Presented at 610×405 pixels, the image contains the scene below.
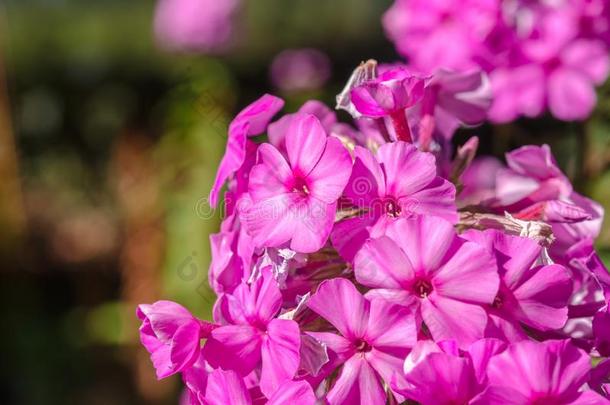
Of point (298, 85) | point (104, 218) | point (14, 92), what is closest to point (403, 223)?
point (298, 85)

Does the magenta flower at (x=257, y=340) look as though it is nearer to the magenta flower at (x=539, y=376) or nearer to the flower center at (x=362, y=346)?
the flower center at (x=362, y=346)

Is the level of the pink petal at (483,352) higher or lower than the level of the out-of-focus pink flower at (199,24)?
higher

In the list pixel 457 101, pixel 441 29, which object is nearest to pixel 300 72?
pixel 441 29

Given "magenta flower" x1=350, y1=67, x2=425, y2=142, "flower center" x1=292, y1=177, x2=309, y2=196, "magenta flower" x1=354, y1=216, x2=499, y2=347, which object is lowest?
"magenta flower" x1=354, y1=216, x2=499, y2=347

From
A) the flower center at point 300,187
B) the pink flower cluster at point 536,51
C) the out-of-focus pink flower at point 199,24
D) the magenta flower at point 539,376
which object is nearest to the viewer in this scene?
the magenta flower at point 539,376

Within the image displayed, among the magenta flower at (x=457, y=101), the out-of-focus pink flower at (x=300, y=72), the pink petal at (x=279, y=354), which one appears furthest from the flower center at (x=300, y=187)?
the out-of-focus pink flower at (x=300, y=72)

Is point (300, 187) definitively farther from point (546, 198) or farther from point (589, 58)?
point (589, 58)

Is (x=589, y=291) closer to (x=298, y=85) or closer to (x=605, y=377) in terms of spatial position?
(x=605, y=377)

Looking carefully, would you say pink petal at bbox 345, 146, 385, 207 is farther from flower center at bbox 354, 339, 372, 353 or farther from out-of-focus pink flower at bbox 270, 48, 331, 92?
out-of-focus pink flower at bbox 270, 48, 331, 92

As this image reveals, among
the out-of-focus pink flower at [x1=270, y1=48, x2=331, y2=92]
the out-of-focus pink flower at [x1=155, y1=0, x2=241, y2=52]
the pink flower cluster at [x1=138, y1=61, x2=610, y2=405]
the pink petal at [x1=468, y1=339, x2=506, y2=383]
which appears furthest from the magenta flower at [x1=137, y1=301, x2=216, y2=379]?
the out-of-focus pink flower at [x1=270, y1=48, x2=331, y2=92]
